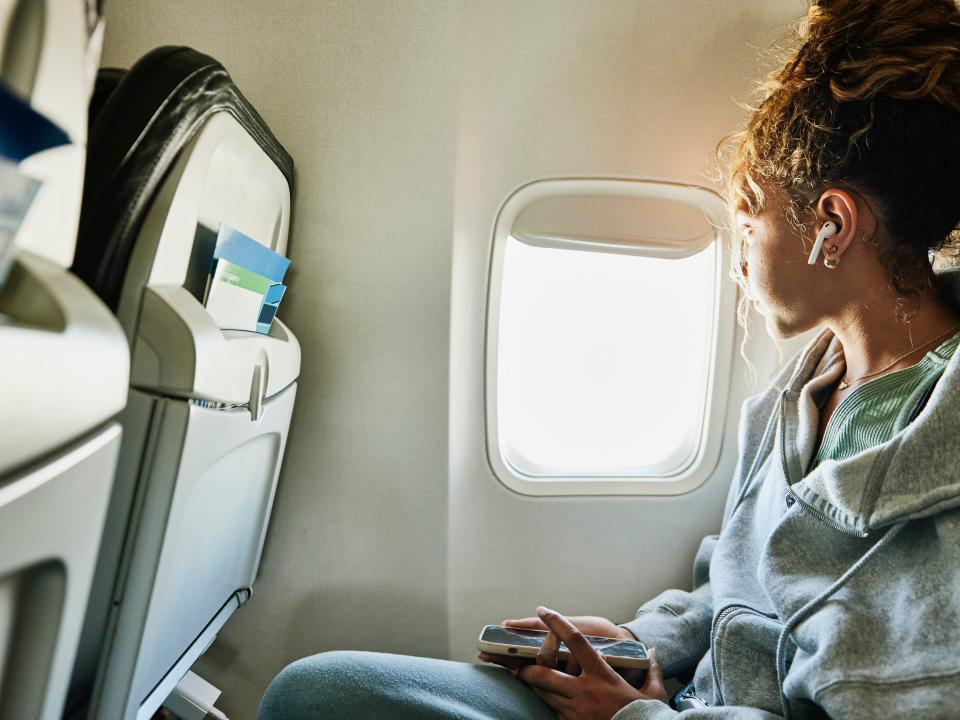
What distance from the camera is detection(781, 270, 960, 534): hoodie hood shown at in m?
0.89

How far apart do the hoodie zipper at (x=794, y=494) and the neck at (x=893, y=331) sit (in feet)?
0.48

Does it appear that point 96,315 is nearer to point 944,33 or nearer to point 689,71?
point 944,33

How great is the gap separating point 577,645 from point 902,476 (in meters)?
0.59

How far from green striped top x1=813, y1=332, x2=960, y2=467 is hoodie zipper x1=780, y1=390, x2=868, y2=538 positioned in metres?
0.06

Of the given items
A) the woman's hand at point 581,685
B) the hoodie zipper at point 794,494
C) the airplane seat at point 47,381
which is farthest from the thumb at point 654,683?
the airplane seat at point 47,381

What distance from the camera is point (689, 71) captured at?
1.68 metres

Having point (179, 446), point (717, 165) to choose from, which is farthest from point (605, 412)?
point (179, 446)

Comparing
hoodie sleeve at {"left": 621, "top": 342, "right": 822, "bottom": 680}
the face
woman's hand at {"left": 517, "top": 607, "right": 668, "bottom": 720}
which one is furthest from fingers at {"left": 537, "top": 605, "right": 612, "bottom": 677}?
the face

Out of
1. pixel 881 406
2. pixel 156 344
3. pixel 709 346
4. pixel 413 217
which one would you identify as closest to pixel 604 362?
pixel 709 346

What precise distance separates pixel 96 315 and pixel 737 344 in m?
1.56

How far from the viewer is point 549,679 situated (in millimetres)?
1210

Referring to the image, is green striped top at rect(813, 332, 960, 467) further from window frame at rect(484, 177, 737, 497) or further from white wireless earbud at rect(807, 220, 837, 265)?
window frame at rect(484, 177, 737, 497)

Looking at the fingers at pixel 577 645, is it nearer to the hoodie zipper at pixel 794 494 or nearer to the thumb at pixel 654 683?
the thumb at pixel 654 683

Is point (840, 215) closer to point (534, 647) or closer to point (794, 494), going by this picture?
point (794, 494)
